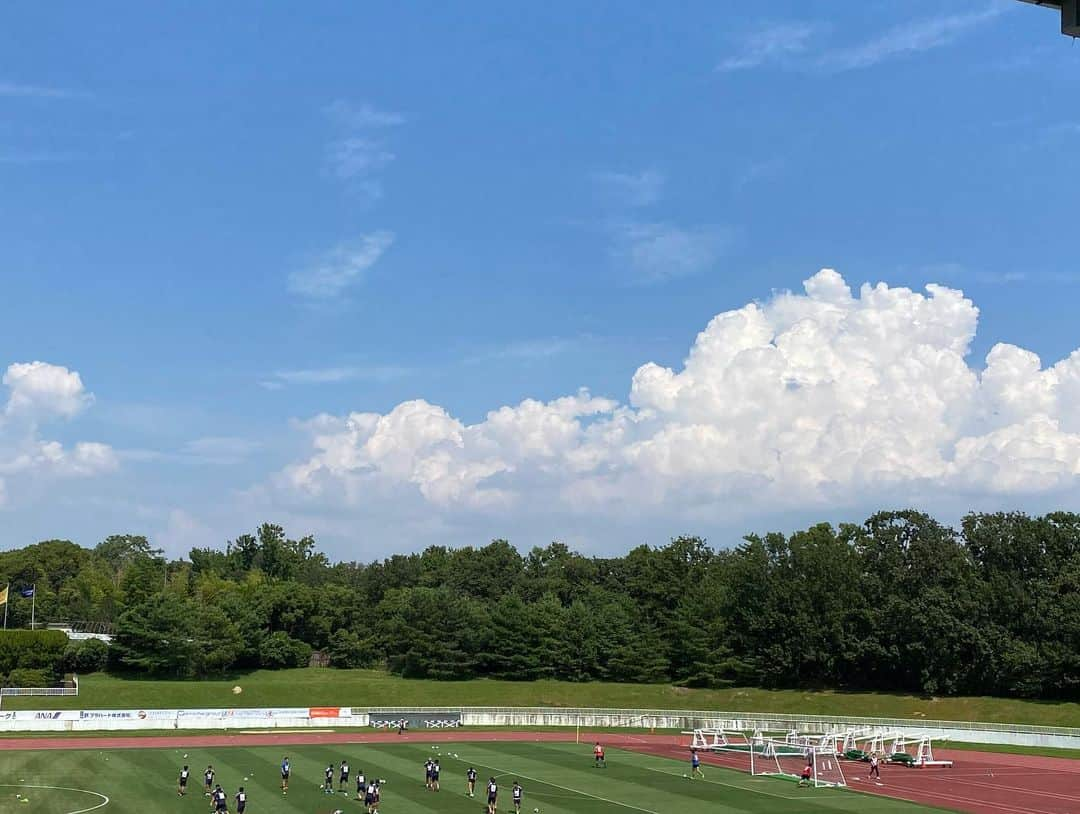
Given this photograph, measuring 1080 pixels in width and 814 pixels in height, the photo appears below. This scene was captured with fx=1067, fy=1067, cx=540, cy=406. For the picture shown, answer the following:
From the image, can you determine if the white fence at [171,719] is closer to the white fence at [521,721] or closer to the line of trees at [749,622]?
the white fence at [521,721]

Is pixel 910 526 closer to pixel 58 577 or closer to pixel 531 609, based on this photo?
pixel 531 609

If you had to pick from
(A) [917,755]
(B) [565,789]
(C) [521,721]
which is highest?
(A) [917,755]

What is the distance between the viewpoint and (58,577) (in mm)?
177500

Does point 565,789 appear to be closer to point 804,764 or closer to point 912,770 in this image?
point 804,764

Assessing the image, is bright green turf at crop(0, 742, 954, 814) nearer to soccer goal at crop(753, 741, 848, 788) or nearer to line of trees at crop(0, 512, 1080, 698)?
soccer goal at crop(753, 741, 848, 788)

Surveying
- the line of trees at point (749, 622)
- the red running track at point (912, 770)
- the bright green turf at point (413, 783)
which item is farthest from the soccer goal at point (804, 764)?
the line of trees at point (749, 622)

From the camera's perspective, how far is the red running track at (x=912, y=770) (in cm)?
5131

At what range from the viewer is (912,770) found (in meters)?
62.9

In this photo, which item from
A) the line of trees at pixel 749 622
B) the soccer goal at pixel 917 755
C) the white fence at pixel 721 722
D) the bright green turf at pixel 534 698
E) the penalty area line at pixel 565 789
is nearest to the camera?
the penalty area line at pixel 565 789

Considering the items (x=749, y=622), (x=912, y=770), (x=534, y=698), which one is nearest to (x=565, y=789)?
(x=912, y=770)

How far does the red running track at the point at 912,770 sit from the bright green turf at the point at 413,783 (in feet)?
9.70

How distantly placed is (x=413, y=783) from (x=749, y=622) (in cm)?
6151

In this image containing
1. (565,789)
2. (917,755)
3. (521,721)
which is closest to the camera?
(565,789)

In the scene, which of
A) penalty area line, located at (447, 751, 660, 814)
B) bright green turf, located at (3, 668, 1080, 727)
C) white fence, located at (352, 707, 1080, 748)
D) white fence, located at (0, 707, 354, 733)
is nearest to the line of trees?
bright green turf, located at (3, 668, 1080, 727)
